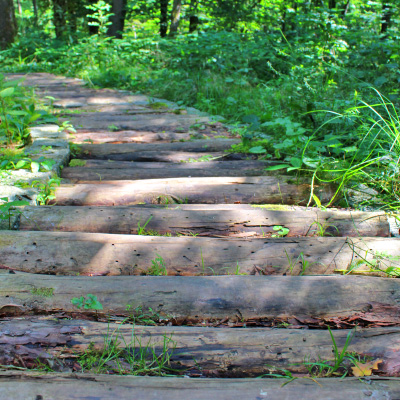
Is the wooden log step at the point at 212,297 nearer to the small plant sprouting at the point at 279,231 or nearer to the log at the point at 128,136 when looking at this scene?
the small plant sprouting at the point at 279,231

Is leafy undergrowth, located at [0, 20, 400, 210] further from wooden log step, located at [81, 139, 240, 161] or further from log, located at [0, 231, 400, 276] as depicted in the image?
log, located at [0, 231, 400, 276]

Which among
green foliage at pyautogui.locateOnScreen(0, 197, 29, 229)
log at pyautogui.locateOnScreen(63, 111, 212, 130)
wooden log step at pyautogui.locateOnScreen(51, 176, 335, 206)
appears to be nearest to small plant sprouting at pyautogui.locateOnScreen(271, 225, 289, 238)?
wooden log step at pyautogui.locateOnScreen(51, 176, 335, 206)

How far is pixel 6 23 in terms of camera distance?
36.1 feet

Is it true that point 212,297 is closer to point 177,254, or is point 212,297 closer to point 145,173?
point 177,254

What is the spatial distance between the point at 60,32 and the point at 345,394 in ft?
43.0

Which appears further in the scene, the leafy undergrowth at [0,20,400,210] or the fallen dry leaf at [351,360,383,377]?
the leafy undergrowth at [0,20,400,210]

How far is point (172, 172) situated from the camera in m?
3.16

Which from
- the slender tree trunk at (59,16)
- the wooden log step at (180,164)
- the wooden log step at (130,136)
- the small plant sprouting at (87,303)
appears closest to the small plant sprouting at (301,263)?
the small plant sprouting at (87,303)

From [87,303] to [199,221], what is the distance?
882 millimetres

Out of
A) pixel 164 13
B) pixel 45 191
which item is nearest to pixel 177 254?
pixel 45 191

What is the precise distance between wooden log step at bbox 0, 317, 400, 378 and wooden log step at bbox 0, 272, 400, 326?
0.11 m

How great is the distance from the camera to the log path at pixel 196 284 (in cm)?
132

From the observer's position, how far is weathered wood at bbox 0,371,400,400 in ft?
3.84

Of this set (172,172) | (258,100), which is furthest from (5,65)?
(172,172)
